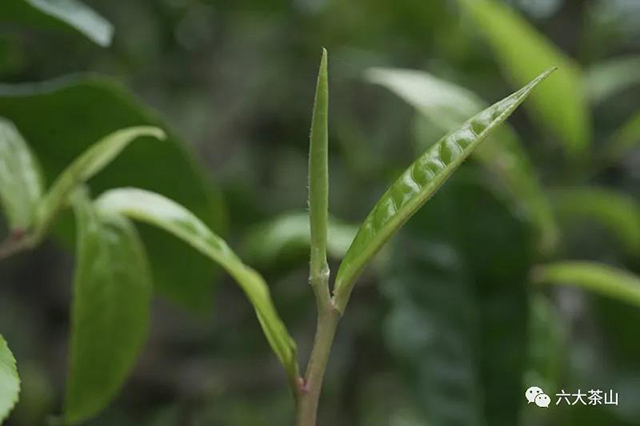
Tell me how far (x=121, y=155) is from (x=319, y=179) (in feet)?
0.79

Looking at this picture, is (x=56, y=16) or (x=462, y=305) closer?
(x=56, y=16)

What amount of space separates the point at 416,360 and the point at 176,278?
16 cm

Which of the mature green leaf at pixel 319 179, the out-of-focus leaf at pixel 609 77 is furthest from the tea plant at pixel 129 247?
the out-of-focus leaf at pixel 609 77

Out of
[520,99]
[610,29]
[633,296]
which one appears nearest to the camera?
[520,99]

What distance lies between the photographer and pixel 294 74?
115 cm

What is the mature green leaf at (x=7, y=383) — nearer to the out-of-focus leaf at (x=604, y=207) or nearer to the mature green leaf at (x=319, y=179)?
the mature green leaf at (x=319, y=179)

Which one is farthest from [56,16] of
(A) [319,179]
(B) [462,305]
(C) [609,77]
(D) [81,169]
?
(C) [609,77]

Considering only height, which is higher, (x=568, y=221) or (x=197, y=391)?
(x=568, y=221)

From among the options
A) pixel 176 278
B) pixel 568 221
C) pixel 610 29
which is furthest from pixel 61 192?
pixel 610 29

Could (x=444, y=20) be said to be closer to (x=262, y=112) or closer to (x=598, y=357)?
(x=262, y=112)

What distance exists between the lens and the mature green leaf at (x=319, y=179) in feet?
1.06

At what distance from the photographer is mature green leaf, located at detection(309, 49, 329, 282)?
1.06 feet

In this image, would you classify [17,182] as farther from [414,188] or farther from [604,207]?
[604,207]

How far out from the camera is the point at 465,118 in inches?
23.5
